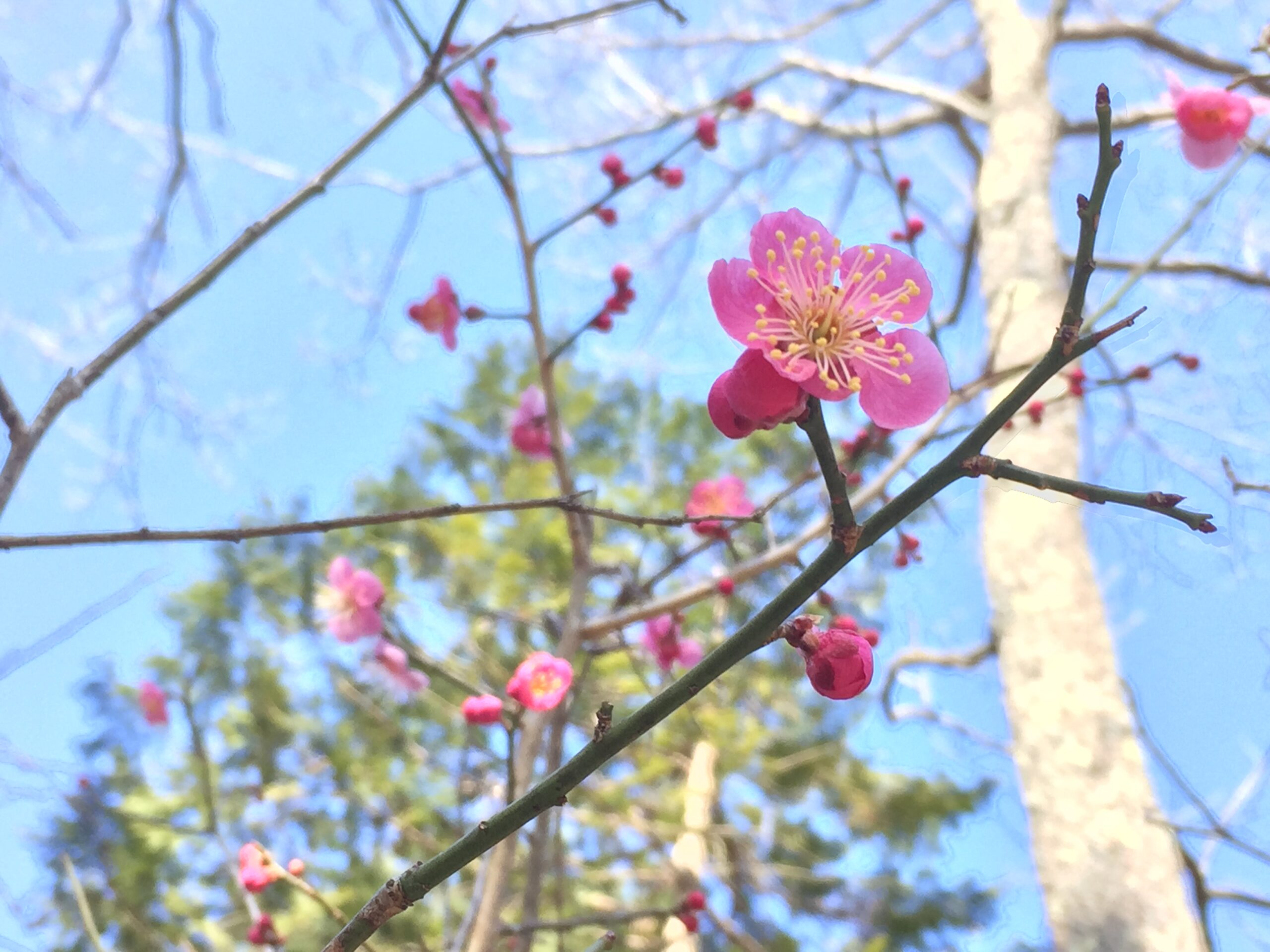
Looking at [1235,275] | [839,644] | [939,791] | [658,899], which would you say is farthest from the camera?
[939,791]

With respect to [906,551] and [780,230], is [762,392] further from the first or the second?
[906,551]

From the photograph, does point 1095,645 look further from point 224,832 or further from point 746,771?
point 224,832

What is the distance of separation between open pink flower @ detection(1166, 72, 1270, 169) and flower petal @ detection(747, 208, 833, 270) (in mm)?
1352

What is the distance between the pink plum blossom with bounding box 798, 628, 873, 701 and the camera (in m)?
0.60

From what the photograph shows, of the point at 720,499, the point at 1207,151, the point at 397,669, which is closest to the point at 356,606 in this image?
the point at 397,669

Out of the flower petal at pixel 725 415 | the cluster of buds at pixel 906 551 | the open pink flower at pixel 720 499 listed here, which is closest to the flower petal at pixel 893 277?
the flower petal at pixel 725 415

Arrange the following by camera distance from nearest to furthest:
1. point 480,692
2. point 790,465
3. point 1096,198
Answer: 1. point 1096,198
2. point 480,692
3. point 790,465

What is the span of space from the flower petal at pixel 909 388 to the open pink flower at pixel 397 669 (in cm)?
168

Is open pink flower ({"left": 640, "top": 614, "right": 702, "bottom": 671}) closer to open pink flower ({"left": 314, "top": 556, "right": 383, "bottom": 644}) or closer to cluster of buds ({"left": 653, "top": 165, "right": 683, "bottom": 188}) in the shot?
open pink flower ({"left": 314, "top": 556, "right": 383, "bottom": 644})

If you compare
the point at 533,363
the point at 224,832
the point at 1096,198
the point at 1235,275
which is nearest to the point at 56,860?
the point at 224,832

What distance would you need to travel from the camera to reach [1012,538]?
7.98 feet

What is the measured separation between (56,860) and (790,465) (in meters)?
4.31

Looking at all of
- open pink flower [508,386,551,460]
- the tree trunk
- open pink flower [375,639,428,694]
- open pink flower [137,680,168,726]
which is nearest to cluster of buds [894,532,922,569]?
the tree trunk

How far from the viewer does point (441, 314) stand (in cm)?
208
